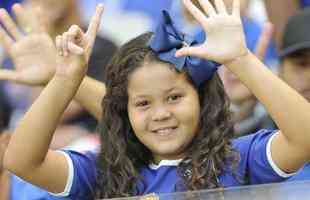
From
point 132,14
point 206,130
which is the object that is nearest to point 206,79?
point 206,130

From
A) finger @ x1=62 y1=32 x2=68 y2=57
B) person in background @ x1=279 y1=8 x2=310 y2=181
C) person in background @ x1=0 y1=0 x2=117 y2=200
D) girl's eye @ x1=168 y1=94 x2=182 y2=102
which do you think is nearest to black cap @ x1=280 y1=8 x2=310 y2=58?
person in background @ x1=279 y1=8 x2=310 y2=181

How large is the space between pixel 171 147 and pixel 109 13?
215 centimetres

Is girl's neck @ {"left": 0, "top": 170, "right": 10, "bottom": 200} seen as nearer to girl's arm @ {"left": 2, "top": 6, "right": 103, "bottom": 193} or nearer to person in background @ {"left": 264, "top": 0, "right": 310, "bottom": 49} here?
girl's arm @ {"left": 2, "top": 6, "right": 103, "bottom": 193}

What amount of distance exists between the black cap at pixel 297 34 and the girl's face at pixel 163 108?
89cm

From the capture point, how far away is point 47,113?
9.93 ft

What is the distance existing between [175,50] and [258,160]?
41cm

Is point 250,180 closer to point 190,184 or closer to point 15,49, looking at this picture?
point 190,184

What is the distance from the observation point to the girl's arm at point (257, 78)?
2866 mm

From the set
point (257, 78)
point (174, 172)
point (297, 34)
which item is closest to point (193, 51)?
point (257, 78)

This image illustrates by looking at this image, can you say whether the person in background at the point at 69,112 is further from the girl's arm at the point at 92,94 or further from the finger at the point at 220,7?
the finger at the point at 220,7

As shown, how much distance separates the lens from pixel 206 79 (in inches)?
124

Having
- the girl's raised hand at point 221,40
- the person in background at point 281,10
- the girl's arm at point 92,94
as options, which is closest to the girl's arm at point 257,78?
the girl's raised hand at point 221,40

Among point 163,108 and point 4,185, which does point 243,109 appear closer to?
point 4,185

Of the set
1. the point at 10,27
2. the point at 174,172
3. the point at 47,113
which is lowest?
the point at 174,172
